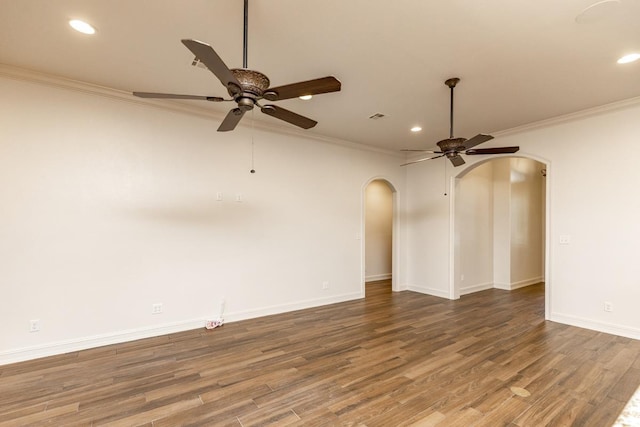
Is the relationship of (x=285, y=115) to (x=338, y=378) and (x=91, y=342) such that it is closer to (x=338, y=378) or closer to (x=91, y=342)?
(x=338, y=378)

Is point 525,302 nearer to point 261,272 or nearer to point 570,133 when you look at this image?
point 570,133

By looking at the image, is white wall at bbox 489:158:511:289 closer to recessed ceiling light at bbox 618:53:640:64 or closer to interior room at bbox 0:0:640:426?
interior room at bbox 0:0:640:426

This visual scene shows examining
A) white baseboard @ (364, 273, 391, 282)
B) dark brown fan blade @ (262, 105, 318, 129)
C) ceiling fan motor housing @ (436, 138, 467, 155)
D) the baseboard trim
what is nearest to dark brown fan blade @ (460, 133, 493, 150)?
ceiling fan motor housing @ (436, 138, 467, 155)

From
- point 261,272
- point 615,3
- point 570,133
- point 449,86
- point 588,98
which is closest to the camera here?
point 615,3

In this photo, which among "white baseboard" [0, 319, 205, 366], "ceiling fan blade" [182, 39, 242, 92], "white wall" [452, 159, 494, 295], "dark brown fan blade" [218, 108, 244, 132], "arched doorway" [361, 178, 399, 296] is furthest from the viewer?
"arched doorway" [361, 178, 399, 296]

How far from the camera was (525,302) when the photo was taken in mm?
5645

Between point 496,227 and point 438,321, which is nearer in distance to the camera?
point 438,321

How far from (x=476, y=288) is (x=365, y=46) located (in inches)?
228

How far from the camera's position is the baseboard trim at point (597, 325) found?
12.6 ft

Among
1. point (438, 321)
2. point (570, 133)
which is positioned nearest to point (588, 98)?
point (570, 133)

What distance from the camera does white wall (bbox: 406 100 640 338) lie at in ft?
12.8

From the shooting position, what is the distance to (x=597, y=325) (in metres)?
4.12

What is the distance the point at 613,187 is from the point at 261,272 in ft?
16.1

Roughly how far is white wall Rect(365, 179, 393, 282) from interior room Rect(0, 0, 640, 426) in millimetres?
2009
